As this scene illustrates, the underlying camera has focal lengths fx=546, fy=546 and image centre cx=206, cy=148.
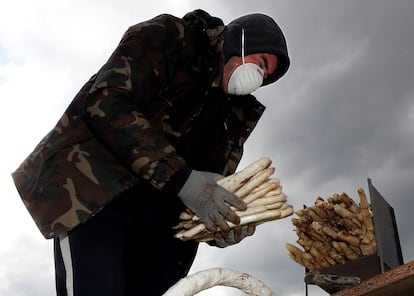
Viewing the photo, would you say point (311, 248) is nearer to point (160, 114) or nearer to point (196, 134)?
point (196, 134)

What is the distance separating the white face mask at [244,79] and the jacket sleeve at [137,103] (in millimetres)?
332

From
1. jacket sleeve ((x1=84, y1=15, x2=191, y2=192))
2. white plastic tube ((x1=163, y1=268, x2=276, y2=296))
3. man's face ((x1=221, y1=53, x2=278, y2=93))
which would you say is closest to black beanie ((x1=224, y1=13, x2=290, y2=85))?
man's face ((x1=221, y1=53, x2=278, y2=93))

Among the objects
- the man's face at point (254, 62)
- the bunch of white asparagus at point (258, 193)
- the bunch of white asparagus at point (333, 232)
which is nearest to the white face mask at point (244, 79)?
the man's face at point (254, 62)

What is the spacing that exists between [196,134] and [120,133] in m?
0.44

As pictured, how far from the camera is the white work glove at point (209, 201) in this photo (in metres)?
1.59

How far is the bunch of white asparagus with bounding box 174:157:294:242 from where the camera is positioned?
5.51 feet

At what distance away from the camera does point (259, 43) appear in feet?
6.93

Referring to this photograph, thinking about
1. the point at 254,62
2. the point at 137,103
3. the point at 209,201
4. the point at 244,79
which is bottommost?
the point at 209,201

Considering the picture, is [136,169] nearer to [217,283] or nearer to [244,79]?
[217,283]

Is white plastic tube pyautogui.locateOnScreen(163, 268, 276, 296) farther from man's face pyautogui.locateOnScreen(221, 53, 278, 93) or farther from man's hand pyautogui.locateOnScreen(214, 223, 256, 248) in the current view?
man's face pyautogui.locateOnScreen(221, 53, 278, 93)

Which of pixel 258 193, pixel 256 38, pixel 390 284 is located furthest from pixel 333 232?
pixel 390 284

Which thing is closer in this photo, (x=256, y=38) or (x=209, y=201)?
(x=209, y=201)

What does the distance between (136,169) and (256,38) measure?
828 millimetres

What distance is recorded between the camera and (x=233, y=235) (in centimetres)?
193
